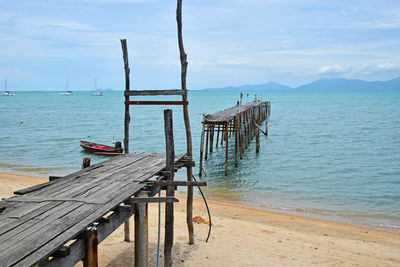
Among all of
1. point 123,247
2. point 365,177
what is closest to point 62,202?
point 123,247

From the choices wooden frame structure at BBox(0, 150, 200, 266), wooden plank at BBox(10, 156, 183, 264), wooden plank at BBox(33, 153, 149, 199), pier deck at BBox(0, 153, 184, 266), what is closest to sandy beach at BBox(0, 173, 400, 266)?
wooden plank at BBox(33, 153, 149, 199)

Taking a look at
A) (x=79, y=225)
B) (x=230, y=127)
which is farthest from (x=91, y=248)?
(x=230, y=127)

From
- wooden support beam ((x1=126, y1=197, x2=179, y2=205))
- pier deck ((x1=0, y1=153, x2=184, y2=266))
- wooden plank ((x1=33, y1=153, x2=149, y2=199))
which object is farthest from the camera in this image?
wooden plank ((x1=33, y1=153, x2=149, y2=199))

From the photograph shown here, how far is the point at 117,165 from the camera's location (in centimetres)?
781

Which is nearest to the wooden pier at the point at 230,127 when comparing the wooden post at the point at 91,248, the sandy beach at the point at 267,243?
the sandy beach at the point at 267,243

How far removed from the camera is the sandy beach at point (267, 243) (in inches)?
330

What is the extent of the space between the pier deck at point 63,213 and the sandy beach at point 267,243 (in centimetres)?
242

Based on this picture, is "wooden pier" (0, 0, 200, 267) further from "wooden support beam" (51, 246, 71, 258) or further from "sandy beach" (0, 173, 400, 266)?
"sandy beach" (0, 173, 400, 266)

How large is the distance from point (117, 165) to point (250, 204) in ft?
25.2

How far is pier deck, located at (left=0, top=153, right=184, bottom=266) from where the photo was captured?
3.64m

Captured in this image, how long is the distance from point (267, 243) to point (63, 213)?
20.9 feet

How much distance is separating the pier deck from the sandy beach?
2.42 meters

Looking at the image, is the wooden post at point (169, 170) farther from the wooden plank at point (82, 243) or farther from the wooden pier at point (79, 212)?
the wooden plank at point (82, 243)

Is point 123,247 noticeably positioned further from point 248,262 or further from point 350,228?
point 350,228
